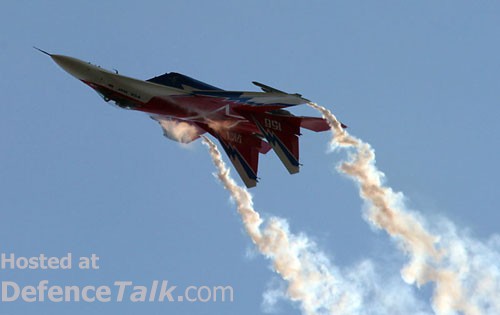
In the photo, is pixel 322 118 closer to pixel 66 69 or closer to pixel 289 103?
pixel 289 103

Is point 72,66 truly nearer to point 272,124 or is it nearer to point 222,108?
point 222,108

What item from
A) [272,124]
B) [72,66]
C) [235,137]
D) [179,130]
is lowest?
[272,124]

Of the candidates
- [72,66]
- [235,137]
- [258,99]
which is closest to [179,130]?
[235,137]

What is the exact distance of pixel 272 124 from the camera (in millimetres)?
76312

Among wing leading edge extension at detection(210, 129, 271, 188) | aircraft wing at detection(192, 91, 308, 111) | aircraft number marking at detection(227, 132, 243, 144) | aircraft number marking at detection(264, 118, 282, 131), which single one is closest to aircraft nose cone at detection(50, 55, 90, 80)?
aircraft wing at detection(192, 91, 308, 111)

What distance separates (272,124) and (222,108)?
3118 millimetres

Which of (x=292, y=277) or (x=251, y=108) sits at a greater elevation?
(x=251, y=108)

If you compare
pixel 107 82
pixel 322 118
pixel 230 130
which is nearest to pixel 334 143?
pixel 322 118

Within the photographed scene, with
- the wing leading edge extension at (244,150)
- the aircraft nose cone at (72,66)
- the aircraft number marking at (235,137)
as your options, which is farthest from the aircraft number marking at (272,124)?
the aircraft nose cone at (72,66)

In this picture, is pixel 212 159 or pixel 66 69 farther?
pixel 212 159

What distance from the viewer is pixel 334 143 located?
76062 millimetres

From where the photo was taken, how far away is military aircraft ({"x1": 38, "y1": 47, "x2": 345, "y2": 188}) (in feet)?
249

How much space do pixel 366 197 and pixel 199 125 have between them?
36.1 ft

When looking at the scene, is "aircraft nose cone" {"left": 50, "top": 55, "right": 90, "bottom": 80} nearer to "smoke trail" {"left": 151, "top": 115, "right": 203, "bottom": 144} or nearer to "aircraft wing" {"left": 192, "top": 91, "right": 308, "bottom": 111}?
"smoke trail" {"left": 151, "top": 115, "right": 203, "bottom": 144}
